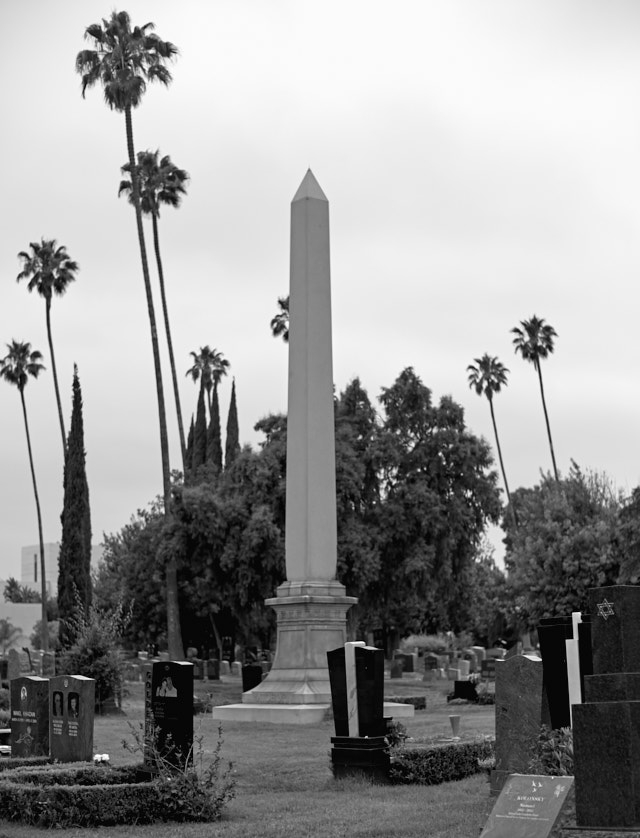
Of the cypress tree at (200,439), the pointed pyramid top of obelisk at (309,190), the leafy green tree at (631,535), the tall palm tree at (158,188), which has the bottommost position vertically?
the leafy green tree at (631,535)

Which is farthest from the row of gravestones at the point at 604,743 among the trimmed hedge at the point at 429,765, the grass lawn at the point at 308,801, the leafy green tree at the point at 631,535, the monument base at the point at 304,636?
the monument base at the point at 304,636

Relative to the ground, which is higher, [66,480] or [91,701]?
[66,480]

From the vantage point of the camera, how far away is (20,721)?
14422 millimetres

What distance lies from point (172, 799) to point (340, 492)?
30.4m

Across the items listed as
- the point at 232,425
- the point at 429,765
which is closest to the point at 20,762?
the point at 429,765

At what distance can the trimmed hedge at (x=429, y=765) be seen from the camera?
1312cm

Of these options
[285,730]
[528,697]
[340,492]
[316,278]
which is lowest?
[285,730]

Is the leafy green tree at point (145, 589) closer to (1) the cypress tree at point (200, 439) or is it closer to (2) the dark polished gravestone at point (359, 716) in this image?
(1) the cypress tree at point (200, 439)

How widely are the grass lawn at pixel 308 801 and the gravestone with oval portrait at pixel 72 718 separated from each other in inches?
24.2

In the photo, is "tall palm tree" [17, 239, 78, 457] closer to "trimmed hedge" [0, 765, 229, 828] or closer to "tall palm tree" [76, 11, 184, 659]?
"tall palm tree" [76, 11, 184, 659]

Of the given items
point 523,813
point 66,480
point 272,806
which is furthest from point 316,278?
point 66,480

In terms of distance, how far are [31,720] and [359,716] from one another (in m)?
4.17

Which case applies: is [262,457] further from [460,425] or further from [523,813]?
[523,813]

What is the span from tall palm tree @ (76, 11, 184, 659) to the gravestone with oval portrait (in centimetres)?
2621
